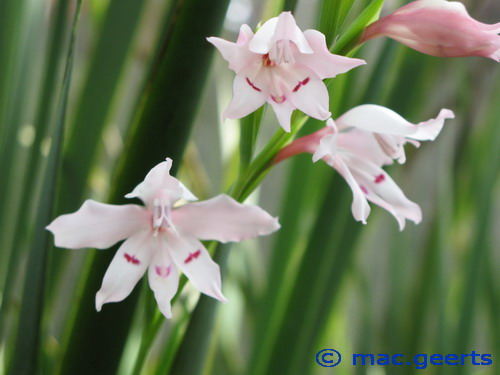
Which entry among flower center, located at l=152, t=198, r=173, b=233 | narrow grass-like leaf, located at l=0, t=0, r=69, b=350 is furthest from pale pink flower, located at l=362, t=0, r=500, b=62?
narrow grass-like leaf, located at l=0, t=0, r=69, b=350

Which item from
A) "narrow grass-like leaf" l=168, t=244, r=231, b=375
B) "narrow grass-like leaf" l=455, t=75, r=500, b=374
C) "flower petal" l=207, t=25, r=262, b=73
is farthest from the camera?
"narrow grass-like leaf" l=455, t=75, r=500, b=374

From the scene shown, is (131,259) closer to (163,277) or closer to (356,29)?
(163,277)

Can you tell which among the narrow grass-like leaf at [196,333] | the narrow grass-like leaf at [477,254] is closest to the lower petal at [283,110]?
the narrow grass-like leaf at [196,333]

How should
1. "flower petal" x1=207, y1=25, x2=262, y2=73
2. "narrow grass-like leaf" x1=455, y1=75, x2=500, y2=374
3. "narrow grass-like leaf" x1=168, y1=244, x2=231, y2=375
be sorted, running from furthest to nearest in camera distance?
1. "narrow grass-like leaf" x1=455, y1=75, x2=500, y2=374
2. "narrow grass-like leaf" x1=168, y1=244, x2=231, y2=375
3. "flower petal" x1=207, y1=25, x2=262, y2=73

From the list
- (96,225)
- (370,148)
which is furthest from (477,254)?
(96,225)

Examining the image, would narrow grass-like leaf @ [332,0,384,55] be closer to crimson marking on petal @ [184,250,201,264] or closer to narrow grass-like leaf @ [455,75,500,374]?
crimson marking on petal @ [184,250,201,264]

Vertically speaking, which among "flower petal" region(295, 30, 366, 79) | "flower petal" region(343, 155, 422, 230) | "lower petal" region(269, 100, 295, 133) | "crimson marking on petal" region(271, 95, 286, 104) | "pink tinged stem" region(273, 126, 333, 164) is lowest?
"flower petal" region(343, 155, 422, 230)

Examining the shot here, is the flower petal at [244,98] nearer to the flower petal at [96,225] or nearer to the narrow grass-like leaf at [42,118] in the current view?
the flower petal at [96,225]
